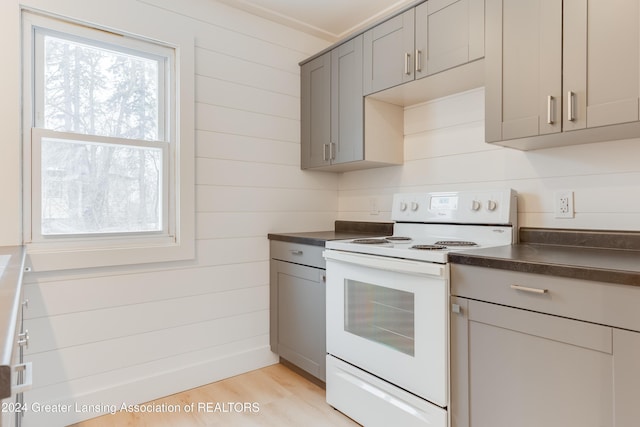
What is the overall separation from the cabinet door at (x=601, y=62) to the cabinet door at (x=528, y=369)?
0.77m

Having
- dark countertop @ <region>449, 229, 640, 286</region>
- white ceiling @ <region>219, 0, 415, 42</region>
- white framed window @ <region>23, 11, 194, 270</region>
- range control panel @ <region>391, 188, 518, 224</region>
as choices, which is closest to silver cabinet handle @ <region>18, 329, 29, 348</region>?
white framed window @ <region>23, 11, 194, 270</region>

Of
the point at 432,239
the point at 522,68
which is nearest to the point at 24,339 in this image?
the point at 432,239

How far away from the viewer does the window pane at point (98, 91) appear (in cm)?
198

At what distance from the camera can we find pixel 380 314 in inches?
70.8

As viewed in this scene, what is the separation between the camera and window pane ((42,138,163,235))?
6.45 ft

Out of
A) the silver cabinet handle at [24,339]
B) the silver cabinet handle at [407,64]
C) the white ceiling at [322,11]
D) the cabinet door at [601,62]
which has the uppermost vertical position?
the white ceiling at [322,11]

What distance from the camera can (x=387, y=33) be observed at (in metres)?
2.15

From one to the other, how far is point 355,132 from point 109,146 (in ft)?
4.68

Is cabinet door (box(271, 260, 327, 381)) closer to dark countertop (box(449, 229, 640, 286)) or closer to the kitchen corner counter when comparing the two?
dark countertop (box(449, 229, 640, 286))

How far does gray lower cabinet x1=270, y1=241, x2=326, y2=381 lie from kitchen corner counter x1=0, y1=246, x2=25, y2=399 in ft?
4.53

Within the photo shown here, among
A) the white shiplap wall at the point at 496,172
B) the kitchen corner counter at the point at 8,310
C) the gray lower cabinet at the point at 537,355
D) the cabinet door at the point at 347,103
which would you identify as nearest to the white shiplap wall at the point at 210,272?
the cabinet door at the point at 347,103

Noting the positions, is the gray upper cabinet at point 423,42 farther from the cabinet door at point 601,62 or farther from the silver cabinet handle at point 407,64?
the cabinet door at point 601,62

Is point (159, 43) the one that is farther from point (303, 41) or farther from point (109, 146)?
point (303, 41)

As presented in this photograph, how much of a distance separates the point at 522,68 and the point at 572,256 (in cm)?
79
